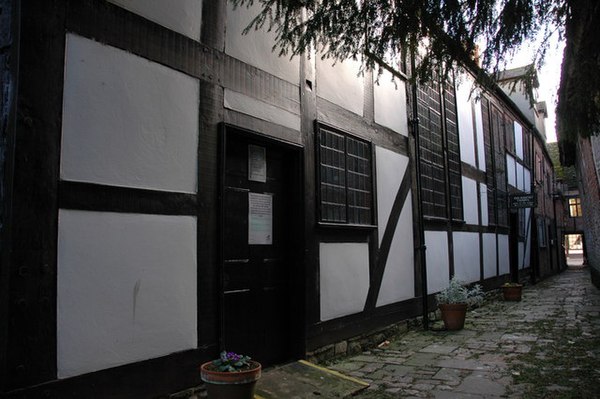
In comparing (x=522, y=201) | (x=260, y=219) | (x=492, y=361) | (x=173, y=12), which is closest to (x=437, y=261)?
(x=492, y=361)

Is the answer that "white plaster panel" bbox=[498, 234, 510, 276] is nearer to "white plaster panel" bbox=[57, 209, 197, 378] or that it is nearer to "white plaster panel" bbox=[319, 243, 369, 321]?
"white plaster panel" bbox=[319, 243, 369, 321]

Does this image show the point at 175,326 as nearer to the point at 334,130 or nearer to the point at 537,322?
the point at 334,130

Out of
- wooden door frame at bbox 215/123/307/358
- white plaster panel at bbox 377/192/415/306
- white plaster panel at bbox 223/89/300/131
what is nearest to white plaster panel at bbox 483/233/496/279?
white plaster panel at bbox 377/192/415/306

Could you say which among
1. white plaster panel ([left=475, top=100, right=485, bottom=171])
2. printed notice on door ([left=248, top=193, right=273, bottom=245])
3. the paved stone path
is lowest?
the paved stone path

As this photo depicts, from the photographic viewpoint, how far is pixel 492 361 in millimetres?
5203

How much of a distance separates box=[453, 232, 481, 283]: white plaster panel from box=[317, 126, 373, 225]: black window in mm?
3706

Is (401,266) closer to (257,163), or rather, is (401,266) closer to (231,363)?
(257,163)

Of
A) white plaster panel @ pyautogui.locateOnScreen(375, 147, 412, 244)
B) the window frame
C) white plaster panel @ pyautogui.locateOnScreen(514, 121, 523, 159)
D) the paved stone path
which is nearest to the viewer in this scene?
the paved stone path

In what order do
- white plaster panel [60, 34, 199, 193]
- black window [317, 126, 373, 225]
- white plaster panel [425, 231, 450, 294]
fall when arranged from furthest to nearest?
white plaster panel [425, 231, 450, 294], black window [317, 126, 373, 225], white plaster panel [60, 34, 199, 193]

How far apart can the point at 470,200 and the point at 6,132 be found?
9321 millimetres

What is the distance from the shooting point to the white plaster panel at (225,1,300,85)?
4.32m

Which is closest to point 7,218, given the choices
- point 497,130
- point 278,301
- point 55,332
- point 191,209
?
point 55,332

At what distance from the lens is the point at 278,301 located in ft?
16.0

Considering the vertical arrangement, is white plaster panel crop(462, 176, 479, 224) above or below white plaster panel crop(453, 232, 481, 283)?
above
